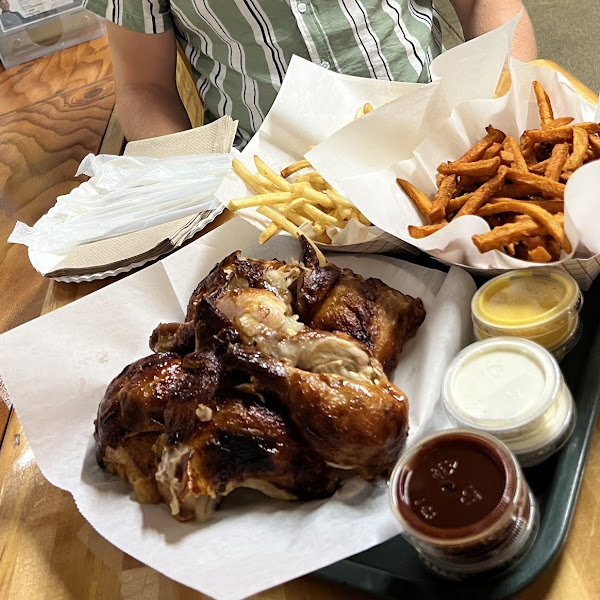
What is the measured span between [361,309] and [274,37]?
1322mm

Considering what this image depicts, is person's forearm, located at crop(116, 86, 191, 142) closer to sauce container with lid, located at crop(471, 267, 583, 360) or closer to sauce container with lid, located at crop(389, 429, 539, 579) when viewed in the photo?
sauce container with lid, located at crop(471, 267, 583, 360)

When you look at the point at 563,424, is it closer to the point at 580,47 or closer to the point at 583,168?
the point at 583,168

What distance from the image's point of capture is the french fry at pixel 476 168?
1.75m

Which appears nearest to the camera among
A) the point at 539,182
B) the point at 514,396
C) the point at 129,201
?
the point at 514,396

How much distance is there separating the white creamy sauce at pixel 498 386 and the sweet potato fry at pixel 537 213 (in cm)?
31

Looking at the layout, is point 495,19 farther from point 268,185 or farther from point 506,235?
point 506,235

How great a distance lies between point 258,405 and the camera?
4.57 feet

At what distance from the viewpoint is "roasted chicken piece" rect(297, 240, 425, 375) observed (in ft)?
5.10

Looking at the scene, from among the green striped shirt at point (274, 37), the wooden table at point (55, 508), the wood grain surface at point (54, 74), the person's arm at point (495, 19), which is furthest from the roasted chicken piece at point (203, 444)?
the wood grain surface at point (54, 74)

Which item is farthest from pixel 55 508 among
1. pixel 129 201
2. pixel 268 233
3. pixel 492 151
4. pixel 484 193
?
pixel 492 151

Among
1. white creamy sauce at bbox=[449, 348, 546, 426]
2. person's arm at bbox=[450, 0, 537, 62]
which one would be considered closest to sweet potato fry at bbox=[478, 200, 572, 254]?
white creamy sauce at bbox=[449, 348, 546, 426]

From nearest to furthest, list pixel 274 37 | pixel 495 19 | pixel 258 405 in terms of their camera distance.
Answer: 1. pixel 258 405
2. pixel 274 37
3. pixel 495 19

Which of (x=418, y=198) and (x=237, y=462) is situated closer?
(x=237, y=462)

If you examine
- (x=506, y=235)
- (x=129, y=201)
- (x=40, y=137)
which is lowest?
(x=40, y=137)
